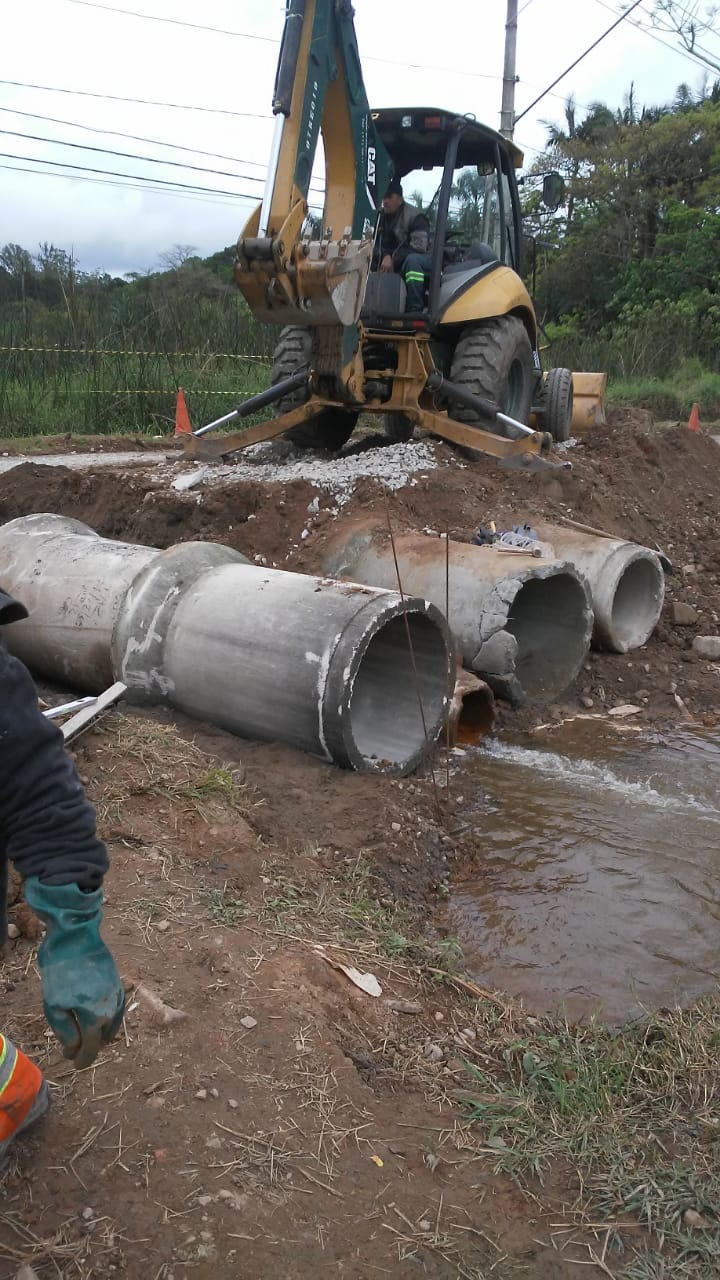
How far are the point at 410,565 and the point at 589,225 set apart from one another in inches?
997

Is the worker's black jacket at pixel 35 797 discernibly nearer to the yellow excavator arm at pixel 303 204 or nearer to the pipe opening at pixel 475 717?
the pipe opening at pixel 475 717

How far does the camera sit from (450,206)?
800 cm

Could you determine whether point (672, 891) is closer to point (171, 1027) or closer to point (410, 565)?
point (171, 1027)

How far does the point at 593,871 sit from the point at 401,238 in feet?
19.4

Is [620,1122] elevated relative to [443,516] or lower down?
lower down

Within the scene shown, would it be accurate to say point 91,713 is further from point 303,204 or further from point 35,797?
point 303,204

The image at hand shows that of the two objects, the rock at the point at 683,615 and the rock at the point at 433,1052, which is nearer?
the rock at the point at 433,1052

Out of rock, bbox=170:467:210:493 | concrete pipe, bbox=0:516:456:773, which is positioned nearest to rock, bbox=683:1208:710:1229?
concrete pipe, bbox=0:516:456:773

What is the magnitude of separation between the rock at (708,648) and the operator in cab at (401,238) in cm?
342

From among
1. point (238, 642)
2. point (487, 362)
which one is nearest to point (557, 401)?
point (487, 362)

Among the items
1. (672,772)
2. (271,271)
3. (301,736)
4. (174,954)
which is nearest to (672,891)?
(672,772)

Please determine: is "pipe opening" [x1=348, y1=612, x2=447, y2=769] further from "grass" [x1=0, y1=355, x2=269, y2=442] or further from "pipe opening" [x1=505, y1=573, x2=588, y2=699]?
"grass" [x1=0, y1=355, x2=269, y2=442]

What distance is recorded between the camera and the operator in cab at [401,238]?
7828 millimetres

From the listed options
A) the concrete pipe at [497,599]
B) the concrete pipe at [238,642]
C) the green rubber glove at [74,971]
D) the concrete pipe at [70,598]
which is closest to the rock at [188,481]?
the concrete pipe at [497,599]
